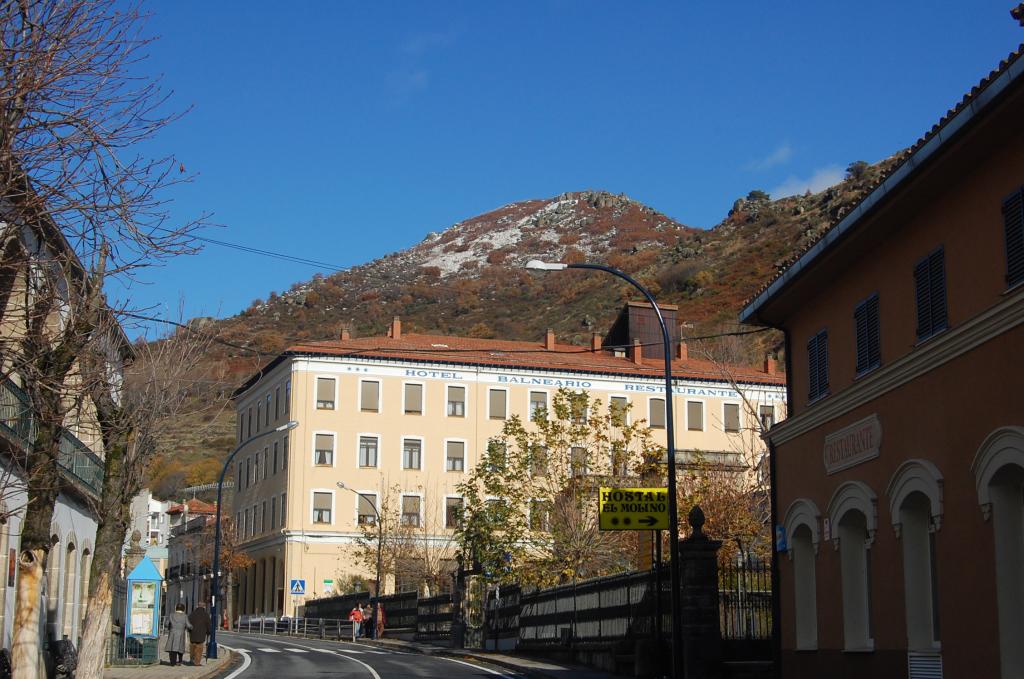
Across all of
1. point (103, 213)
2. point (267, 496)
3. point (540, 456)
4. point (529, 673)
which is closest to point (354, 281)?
point (267, 496)

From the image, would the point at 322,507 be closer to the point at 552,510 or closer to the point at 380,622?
the point at 380,622

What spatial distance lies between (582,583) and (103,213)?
69.8ft

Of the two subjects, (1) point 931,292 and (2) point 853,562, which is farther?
(2) point 853,562

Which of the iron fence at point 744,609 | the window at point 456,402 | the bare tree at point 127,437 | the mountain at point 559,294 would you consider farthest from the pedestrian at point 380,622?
the mountain at point 559,294

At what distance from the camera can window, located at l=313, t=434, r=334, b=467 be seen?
68.4m

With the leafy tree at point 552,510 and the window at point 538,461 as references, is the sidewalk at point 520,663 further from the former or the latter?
the window at point 538,461

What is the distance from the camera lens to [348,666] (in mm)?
31016

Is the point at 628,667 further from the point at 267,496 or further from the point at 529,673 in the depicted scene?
the point at 267,496

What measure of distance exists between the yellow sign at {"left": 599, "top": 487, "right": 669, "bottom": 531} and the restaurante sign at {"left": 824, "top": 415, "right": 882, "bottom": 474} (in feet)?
12.0

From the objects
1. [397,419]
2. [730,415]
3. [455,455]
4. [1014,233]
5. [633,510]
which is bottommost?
[633,510]

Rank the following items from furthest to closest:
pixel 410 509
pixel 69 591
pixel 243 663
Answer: pixel 410 509 → pixel 243 663 → pixel 69 591

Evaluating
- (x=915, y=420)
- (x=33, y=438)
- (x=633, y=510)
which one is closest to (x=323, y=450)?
(x=33, y=438)

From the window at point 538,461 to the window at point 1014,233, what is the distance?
2716 cm

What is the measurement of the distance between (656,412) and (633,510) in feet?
165
